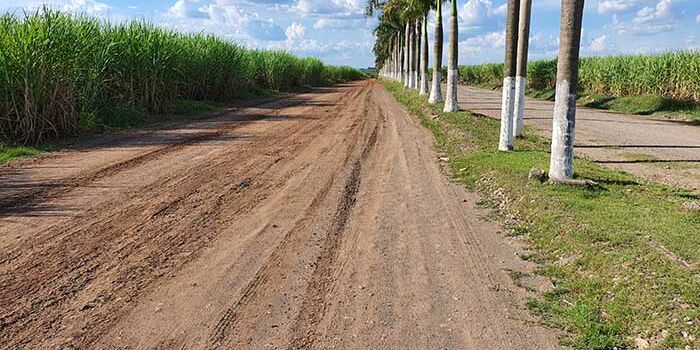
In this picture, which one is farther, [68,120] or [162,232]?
[68,120]

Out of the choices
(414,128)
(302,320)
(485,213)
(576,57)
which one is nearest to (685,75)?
(414,128)

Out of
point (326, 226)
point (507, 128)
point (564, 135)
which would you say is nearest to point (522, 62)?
point (507, 128)

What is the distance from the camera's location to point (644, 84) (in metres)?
28.3

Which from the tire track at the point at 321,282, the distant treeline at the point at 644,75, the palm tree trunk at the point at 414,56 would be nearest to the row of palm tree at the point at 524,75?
the tire track at the point at 321,282

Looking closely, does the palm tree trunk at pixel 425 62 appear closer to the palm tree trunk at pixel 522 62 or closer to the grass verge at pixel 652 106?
the grass verge at pixel 652 106

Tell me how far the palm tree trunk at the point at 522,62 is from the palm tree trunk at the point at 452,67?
5.73 metres

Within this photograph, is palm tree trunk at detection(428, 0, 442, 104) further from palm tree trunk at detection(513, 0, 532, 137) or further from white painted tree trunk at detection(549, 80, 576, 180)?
white painted tree trunk at detection(549, 80, 576, 180)

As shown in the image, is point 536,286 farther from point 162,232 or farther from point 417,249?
point 162,232

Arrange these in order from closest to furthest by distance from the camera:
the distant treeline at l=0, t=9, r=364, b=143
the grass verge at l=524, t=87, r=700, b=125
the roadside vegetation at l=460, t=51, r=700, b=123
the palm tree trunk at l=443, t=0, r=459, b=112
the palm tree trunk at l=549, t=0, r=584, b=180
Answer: the palm tree trunk at l=549, t=0, r=584, b=180 < the distant treeline at l=0, t=9, r=364, b=143 < the palm tree trunk at l=443, t=0, r=459, b=112 < the grass verge at l=524, t=87, r=700, b=125 < the roadside vegetation at l=460, t=51, r=700, b=123

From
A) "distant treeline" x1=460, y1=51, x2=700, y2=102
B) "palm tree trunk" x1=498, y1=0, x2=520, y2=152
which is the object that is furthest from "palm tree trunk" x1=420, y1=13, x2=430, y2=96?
"palm tree trunk" x1=498, y1=0, x2=520, y2=152

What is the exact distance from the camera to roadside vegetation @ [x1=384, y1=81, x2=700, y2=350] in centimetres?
385

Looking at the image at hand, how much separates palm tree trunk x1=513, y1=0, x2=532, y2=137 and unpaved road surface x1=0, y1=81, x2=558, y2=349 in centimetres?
449

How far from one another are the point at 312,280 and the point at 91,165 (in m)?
6.07

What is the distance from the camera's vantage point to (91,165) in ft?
30.3
